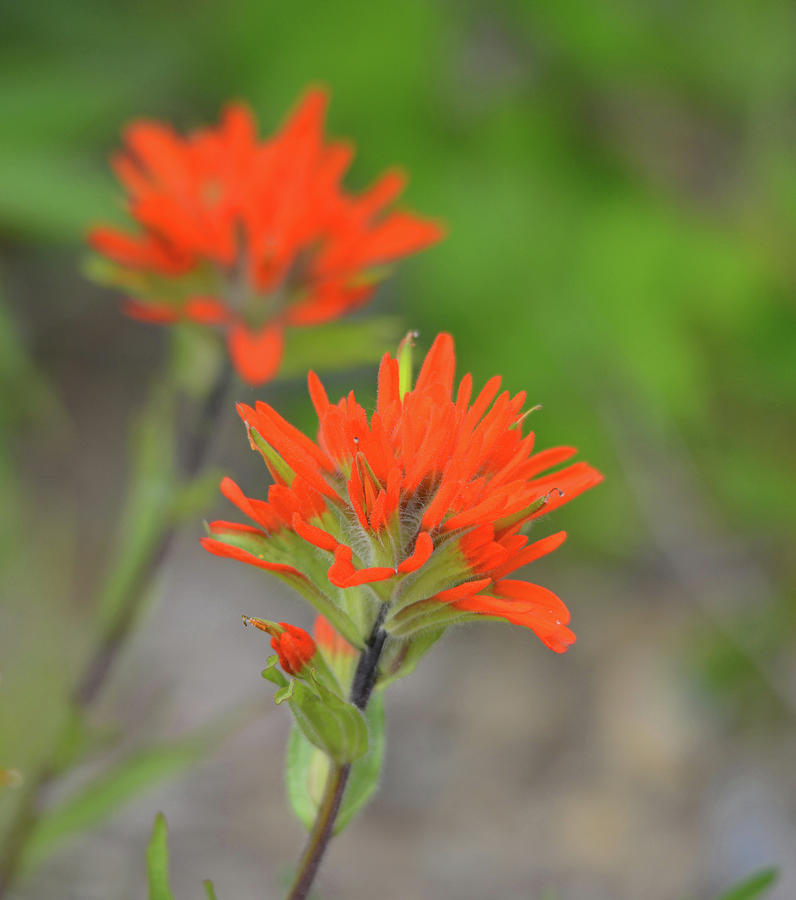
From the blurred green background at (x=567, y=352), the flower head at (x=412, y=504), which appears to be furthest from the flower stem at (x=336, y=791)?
the blurred green background at (x=567, y=352)

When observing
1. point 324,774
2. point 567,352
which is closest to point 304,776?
point 324,774

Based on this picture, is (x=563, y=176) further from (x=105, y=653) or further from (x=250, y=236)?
(x=105, y=653)

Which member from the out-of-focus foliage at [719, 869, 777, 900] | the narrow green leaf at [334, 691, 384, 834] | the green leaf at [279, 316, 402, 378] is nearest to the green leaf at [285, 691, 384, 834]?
the narrow green leaf at [334, 691, 384, 834]

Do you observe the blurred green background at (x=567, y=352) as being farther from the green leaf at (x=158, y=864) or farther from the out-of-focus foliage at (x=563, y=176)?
the green leaf at (x=158, y=864)

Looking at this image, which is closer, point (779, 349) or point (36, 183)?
point (36, 183)

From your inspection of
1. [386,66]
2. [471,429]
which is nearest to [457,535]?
[471,429]

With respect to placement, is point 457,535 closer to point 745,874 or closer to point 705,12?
point 745,874
